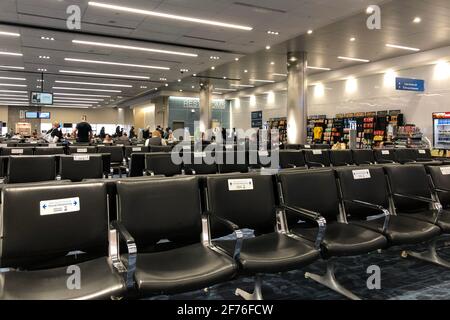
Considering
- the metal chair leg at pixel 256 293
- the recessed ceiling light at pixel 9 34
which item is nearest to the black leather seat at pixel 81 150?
the metal chair leg at pixel 256 293

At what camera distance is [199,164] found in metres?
4.50

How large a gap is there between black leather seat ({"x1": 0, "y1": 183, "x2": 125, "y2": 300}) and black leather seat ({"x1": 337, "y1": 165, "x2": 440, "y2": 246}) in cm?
186

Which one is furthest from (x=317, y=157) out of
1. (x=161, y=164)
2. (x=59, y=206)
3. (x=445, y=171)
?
Answer: (x=59, y=206)

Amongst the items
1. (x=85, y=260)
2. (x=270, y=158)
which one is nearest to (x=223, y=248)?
(x=85, y=260)

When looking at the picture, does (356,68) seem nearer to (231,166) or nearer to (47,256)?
(231,166)

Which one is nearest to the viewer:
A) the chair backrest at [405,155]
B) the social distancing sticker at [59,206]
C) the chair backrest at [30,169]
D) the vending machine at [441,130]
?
the social distancing sticker at [59,206]

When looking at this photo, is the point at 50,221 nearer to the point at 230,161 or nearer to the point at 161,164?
the point at 161,164

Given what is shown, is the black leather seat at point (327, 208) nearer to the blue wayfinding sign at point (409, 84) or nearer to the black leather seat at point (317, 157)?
the black leather seat at point (317, 157)

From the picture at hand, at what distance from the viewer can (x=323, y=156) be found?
5535 millimetres

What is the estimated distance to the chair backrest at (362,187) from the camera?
110 inches

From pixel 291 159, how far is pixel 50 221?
4069mm

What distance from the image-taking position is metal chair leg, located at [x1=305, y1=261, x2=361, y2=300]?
7.90ft

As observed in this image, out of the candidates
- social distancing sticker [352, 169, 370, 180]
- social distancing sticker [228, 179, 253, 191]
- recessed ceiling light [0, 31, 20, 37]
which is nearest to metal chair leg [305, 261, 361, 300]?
social distancing sticker [352, 169, 370, 180]

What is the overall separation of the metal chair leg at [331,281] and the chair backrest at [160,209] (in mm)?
1047
